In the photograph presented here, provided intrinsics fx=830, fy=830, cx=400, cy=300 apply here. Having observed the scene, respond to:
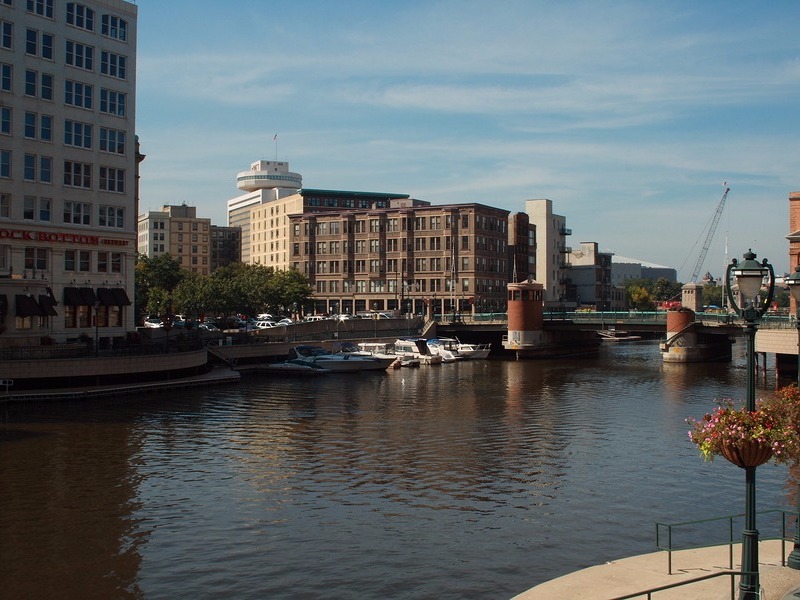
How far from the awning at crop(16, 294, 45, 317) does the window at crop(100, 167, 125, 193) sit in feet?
43.0

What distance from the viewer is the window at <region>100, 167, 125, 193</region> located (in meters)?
74.0

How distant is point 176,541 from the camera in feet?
85.6

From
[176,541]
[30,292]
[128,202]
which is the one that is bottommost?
[176,541]

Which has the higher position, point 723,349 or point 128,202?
point 128,202

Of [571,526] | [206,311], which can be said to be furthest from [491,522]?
[206,311]

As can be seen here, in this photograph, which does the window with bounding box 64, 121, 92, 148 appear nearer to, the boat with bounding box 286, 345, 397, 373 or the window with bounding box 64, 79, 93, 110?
the window with bounding box 64, 79, 93, 110

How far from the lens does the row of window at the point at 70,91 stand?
218 feet

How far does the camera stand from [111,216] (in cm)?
7494

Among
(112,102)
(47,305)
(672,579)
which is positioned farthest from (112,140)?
(672,579)

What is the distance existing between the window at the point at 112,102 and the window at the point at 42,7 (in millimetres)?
7372

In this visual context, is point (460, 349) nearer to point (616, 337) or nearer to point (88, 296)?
point (88, 296)

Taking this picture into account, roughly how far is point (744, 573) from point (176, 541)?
1739 centimetres

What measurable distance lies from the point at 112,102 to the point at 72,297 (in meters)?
18.0

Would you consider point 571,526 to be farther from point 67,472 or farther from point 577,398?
point 577,398
